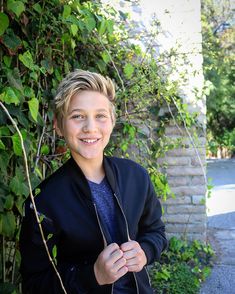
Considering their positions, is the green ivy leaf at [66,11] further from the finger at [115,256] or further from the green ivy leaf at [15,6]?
the finger at [115,256]

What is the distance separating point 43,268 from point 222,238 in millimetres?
3378

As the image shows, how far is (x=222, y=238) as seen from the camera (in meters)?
4.38

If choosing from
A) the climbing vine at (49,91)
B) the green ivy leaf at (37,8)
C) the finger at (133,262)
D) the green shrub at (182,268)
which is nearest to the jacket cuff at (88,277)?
the finger at (133,262)

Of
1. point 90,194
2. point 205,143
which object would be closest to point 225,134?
point 205,143

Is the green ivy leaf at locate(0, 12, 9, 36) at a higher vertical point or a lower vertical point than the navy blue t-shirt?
higher

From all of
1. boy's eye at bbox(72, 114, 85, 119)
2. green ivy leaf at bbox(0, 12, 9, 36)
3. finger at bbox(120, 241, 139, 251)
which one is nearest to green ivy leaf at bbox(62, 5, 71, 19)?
green ivy leaf at bbox(0, 12, 9, 36)

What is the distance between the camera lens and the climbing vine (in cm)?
188

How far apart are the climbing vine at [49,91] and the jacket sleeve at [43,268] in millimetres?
332

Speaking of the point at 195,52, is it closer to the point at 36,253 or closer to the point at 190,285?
the point at 190,285

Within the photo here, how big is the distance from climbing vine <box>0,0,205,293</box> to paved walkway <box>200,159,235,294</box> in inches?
34.7

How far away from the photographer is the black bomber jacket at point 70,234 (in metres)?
1.35

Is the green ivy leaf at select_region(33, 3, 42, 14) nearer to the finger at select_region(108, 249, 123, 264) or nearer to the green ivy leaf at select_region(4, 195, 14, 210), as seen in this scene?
the green ivy leaf at select_region(4, 195, 14, 210)

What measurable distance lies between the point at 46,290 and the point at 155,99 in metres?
2.42

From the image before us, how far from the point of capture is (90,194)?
1.43 m
